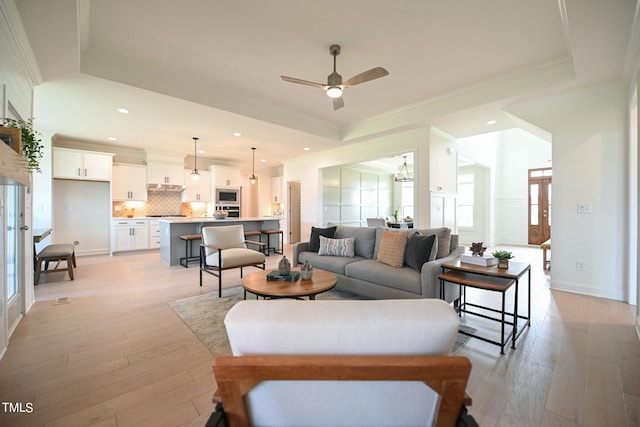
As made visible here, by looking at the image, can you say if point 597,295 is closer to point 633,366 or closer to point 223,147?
point 633,366

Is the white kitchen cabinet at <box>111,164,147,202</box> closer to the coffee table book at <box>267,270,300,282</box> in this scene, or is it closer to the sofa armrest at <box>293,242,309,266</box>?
the sofa armrest at <box>293,242,309,266</box>

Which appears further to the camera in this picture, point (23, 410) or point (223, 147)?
point (223, 147)

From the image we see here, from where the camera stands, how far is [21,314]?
2.88 m

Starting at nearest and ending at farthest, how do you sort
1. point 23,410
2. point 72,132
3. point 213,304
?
point 23,410, point 213,304, point 72,132

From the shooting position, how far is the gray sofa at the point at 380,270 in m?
2.75

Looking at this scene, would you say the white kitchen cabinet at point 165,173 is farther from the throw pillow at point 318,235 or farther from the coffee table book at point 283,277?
the coffee table book at point 283,277

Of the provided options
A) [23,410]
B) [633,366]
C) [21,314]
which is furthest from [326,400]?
[21,314]

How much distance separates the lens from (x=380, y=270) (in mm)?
3135

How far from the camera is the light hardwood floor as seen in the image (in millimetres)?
1588

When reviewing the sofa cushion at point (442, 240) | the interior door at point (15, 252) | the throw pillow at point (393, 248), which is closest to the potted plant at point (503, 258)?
the sofa cushion at point (442, 240)

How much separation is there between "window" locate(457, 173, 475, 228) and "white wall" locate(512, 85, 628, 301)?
502cm

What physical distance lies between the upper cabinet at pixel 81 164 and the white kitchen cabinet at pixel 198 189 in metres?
1.82

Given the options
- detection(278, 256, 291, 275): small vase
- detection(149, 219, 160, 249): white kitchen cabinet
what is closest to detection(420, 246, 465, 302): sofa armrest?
detection(278, 256, 291, 275): small vase

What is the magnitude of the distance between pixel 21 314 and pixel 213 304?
193 centimetres
